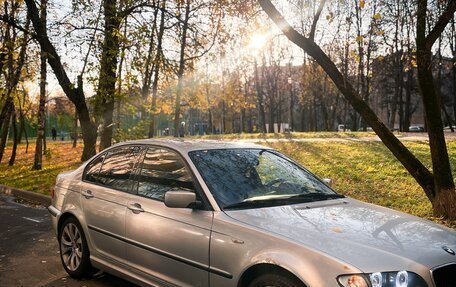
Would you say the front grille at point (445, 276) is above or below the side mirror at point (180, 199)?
below

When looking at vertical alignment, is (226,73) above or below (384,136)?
above

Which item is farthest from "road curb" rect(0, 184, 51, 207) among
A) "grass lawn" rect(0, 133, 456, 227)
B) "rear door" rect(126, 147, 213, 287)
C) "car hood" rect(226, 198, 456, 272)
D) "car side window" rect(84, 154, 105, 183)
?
"car hood" rect(226, 198, 456, 272)

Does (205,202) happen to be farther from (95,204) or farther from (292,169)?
(95,204)

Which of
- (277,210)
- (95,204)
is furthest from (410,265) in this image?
(95,204)

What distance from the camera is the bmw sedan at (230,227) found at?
3076 mm

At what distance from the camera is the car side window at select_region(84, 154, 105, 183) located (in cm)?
544

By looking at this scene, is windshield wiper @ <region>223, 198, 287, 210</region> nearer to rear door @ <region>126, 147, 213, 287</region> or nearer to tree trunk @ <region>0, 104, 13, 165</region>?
rear door @ <region>126, 147, 213, 287</region>

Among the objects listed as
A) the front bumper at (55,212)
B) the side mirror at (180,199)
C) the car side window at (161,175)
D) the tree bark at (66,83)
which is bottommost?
the front bumper at (55,212)

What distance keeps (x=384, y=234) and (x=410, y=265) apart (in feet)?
1.46

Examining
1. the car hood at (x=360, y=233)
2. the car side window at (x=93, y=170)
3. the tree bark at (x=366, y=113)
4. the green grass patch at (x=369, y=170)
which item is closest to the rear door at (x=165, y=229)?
the car hood at (x=360, y=233)

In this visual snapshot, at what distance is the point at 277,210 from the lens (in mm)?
3770

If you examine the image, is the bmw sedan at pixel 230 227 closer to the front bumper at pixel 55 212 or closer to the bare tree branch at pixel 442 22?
the front bumper at pixel 55 212

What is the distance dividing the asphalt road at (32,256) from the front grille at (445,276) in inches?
132

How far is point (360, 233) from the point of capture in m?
3.36
